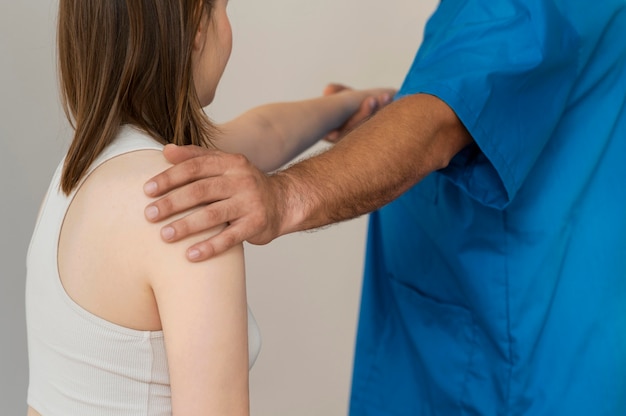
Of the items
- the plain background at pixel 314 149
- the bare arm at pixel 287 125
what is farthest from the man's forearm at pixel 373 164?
the plain background at pixel 314 149

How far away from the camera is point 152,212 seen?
0.91 metres

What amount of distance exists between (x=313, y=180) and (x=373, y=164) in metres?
0.10

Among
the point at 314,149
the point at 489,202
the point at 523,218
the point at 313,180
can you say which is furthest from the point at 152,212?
the point at 314,149

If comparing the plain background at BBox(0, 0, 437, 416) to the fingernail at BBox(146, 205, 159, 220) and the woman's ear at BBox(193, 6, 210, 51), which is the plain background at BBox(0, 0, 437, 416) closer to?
the woman's ear at BBox(193, 6, 210, 51)

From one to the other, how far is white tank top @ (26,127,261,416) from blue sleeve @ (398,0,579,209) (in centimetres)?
44

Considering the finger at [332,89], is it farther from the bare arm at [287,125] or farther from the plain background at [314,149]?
the plain background at [314,149]

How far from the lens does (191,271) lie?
0.91m

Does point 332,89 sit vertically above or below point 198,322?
above

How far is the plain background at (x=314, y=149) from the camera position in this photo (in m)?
1.96

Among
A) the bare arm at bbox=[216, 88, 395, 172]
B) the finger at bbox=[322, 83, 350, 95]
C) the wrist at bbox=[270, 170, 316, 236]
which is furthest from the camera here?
the finger at bbox=[322, 83, 350, 95]

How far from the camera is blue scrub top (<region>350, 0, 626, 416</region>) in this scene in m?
1.18

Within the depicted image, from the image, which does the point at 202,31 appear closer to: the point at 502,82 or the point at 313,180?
the point at 313,180

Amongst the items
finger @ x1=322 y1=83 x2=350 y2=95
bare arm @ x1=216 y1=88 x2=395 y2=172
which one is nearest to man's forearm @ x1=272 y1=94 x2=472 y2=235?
bare arm @ x1=216 y1=88 x2=395 y2=172

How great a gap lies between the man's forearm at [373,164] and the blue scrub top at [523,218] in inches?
1.4
